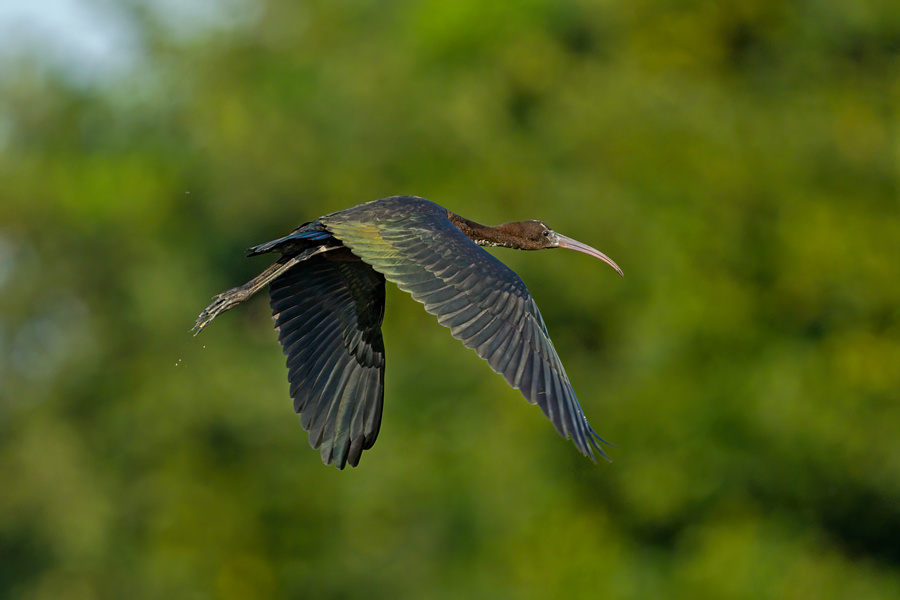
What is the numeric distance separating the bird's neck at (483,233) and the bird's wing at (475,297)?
4.72 feet

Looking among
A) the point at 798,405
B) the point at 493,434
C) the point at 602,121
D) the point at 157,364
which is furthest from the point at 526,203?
the point at 157,364

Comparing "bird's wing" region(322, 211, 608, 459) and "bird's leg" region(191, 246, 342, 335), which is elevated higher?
"bird's leg" region(191, 246, 342, 335)

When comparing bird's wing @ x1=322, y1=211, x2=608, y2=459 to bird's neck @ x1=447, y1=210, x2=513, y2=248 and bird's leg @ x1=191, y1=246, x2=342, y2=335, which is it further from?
bird's neck @ x1=447, y1=210, x2=513, y2=248

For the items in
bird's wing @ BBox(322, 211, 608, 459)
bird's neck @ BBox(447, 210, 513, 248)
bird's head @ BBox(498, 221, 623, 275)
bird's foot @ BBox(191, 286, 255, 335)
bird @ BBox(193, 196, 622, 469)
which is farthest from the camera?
bird's head @ BBox(498, 221, 623, 275)

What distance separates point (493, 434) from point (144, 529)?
6.83 m

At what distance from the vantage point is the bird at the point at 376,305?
30.5 ft

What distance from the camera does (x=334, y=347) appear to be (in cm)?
1144

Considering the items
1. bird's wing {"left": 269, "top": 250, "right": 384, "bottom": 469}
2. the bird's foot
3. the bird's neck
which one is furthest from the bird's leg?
the bird's neck

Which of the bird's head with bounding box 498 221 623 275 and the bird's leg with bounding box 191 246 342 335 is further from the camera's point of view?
the bird's head with bounding box 498 221 623 275

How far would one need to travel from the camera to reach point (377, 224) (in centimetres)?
1036

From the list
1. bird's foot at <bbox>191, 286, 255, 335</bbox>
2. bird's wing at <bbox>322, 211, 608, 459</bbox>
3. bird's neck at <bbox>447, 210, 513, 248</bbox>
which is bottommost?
bird's wing at <bbox>322, 211, 608, 459</bbox>

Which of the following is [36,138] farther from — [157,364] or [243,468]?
[243,468]

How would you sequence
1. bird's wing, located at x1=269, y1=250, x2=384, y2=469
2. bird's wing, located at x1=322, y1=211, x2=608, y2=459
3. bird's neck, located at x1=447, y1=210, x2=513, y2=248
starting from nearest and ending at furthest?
bird's wing, located at x1=322, y1=211, x2=608, y2=459 → bird's wing, located at x1=269, y1=250, x2=384, y2=469 → bird's neck, located at x1=447, y1=210, x2=513, y2=248

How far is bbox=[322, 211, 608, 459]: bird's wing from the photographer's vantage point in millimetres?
9047
